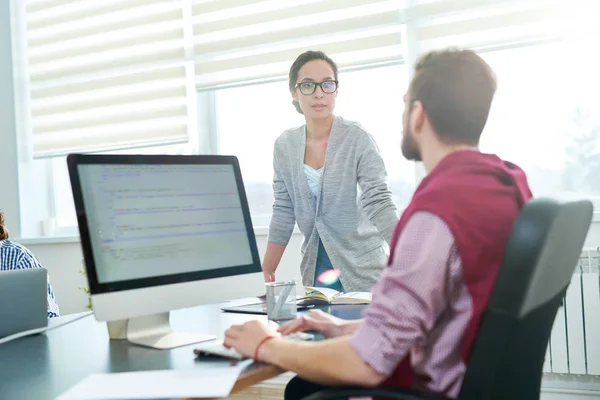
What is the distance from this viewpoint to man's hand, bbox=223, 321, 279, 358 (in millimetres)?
1296

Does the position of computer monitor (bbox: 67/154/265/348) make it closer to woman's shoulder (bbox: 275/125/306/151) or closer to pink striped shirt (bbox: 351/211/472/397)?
pink striped shirt (bbox: 351/211/472/397)

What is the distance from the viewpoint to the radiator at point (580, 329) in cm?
291

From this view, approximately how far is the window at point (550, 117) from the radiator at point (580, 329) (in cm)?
43

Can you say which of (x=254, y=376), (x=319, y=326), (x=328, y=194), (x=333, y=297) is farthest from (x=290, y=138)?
(x=254, y=376)

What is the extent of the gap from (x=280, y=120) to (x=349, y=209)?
4.62 ft

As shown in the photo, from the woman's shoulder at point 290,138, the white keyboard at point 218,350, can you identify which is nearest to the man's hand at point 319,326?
the white keyboard at point 218,350

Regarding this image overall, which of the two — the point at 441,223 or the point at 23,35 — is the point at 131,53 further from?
the point at 441,223

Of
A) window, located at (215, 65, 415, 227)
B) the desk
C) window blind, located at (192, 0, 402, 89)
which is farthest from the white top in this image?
window blind, located at (192, 0, 402, 89)

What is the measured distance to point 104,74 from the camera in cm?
420

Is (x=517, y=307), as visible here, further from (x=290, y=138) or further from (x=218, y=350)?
(x=290, y=138)

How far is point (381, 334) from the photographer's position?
1.08 meters

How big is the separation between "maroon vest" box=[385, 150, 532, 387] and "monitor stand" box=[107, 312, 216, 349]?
525mm

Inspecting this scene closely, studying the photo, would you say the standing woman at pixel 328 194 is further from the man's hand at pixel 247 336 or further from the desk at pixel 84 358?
the man's hand at pixel 247 336

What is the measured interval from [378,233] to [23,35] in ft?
9.92
